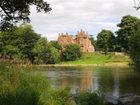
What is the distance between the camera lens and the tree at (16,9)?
30.6 feet

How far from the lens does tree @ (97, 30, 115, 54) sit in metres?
113

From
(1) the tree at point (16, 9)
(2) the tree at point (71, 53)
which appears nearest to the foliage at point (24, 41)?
(2) the tree at point (71, 53)

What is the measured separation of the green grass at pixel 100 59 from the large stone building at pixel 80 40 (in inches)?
411

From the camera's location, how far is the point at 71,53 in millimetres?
108375

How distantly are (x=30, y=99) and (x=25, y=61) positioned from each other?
342 cm

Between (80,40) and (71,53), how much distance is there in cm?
1957

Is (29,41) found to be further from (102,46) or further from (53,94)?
(53,94)

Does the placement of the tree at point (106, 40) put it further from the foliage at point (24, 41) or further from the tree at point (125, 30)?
the foliage at point (24, 41)

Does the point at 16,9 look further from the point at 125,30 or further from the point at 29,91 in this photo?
the point at 125,30

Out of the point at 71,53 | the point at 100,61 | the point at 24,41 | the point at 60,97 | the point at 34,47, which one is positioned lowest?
the point at 100,61

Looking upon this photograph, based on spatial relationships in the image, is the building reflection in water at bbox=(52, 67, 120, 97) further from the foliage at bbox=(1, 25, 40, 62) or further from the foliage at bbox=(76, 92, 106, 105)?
the foliage at bbox=(1, 25, 40, 62)

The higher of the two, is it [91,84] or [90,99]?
[90,99]

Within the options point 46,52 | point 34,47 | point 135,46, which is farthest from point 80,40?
point 135,46

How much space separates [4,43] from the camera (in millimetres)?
90250
